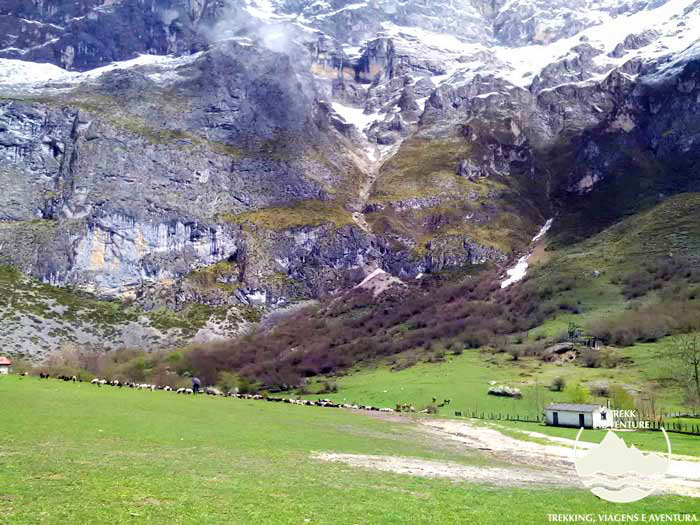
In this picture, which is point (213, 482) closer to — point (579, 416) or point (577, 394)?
point (579, 416)

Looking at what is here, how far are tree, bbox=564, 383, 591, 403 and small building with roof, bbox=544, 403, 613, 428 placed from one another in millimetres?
14113

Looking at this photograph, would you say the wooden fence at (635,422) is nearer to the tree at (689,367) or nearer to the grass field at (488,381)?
the grass field at (488,381)

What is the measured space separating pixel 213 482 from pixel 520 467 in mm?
24572

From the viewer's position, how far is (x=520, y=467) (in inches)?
1665

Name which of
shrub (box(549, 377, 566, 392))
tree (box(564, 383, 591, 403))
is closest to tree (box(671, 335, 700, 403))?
tree (box(564, 383, 591, 403))

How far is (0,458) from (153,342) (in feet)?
572

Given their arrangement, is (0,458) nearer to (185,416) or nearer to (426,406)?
(185,416)

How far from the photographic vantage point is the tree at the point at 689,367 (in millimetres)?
84844

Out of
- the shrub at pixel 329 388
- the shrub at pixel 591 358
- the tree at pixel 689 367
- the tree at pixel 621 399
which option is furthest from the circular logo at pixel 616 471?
the shrub at pixel 591 358

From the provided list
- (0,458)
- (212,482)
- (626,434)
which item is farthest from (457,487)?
(626,434)

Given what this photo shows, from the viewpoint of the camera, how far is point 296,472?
3212cm

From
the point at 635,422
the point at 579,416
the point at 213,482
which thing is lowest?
the point at 213,482

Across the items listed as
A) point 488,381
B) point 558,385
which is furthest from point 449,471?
point 488,381

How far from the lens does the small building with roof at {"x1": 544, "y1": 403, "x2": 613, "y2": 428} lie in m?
78.6
